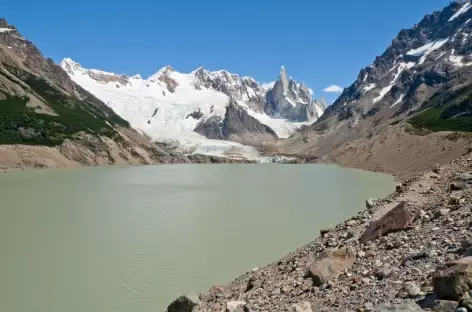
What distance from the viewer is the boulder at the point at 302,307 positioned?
9027 mm

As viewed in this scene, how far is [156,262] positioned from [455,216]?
43.1ft

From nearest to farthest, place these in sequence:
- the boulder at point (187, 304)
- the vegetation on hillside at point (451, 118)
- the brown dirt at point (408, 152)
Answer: the boulder at point (187, 304) → the brown dirt at point (408, 152) → the vegetation on hillside at point (451, 118)

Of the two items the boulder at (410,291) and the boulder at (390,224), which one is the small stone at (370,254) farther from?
the boulder at (410,291)

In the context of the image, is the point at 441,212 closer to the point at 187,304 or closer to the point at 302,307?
the point at 302,307

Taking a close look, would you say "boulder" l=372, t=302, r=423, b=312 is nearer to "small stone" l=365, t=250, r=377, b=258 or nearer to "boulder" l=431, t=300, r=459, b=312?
"boulder" l=431, t=300, r=459, b=312

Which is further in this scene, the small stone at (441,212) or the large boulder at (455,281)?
the small stone at (441,212)

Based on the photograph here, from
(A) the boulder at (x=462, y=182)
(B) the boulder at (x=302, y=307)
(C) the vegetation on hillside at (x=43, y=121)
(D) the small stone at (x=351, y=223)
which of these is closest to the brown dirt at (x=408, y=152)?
(A) the boulder at (x=462, y=182)

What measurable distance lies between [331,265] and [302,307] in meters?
2.62

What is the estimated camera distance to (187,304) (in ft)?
38.3

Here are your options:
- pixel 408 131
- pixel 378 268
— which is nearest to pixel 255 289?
pixel 378 268

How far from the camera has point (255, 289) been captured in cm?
1269

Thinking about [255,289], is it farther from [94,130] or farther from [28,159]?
[94,130]

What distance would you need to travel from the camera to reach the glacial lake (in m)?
15.8

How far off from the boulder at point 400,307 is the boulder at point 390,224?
5.48 m
